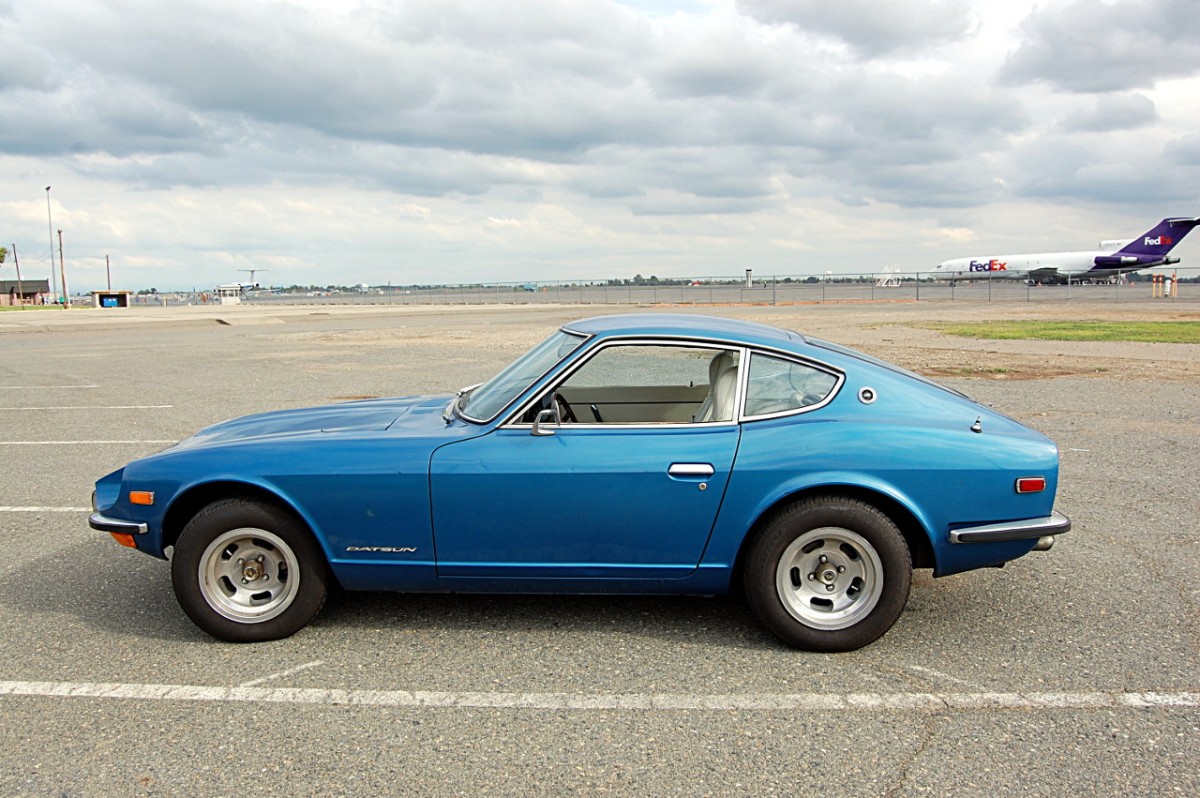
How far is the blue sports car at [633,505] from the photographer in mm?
3545

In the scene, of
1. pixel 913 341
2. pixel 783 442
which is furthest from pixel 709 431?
pixel 913 341

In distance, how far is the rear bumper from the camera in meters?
3.56

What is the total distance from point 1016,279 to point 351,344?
72.2m

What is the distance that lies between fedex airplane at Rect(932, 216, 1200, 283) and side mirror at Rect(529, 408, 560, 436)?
65.4m

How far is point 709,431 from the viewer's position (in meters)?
3.65

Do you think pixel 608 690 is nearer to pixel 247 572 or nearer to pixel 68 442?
pixel 247 572

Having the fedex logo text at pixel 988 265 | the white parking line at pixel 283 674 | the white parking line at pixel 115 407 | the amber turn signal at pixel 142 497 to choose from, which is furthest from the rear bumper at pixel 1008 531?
the fedex logo text at pixel 988 265

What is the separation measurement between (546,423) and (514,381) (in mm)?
443

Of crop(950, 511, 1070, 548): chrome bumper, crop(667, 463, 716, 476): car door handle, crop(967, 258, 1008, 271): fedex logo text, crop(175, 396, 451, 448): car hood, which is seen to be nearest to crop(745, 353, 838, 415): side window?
crop(667, 463, 716, 476): car door handle

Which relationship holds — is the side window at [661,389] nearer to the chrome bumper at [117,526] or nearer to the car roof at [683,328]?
the car roof at [683,328]

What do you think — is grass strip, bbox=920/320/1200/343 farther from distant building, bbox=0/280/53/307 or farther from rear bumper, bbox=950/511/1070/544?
distant building, bbox=0/280/53/307

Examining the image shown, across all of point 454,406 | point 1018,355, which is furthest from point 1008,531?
point 1018,355

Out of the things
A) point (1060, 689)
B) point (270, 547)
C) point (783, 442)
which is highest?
point (783, 442)

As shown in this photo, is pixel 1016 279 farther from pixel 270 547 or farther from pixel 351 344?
pixel 270 547
